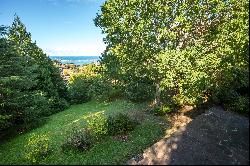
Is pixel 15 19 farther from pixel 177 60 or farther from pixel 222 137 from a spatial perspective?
pixel 222 137

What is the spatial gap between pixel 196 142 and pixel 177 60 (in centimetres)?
818

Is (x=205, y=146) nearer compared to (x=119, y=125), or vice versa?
(x=205, y=146)

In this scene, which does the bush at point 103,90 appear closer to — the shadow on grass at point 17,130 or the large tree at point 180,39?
the large tree at point 180,39

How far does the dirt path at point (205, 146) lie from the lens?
42.3 feet

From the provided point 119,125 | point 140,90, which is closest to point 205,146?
point 119,125

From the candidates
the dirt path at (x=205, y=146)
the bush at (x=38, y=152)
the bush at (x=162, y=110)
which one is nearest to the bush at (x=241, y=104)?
the dirt path at (x=205, y=146)

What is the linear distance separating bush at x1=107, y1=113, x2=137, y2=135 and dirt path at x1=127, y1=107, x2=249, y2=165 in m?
Result: 4.49

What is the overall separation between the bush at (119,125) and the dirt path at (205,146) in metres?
4.49

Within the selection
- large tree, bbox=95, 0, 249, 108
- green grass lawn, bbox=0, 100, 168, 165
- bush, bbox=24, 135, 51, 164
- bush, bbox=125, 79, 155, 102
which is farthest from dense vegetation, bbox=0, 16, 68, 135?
bush, bbox=125, 79, 155, 102

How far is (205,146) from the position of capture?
14.3 metres

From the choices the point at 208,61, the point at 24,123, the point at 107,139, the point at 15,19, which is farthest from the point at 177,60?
the point at 15,19

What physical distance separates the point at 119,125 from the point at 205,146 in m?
7.15

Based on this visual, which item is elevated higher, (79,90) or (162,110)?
(162,110)

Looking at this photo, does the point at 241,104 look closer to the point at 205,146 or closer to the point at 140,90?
the point at 205,146
